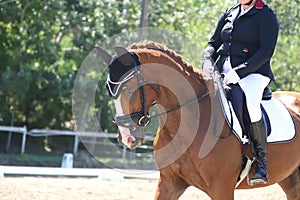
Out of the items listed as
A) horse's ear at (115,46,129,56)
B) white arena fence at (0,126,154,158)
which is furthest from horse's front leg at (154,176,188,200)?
white arena fence at (0,126,154,158)

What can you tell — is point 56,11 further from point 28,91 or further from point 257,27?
point 257,27

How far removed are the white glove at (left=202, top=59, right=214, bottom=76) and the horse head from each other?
0.92 m

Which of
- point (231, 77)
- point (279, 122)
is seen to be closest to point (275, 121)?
point (279, 122)

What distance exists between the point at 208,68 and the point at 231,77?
259 mm

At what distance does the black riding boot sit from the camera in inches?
205

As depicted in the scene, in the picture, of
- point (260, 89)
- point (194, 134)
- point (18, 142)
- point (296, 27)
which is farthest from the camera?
point (18, 142)

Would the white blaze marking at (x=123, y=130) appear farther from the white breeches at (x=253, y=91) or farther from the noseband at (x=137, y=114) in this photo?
the white breeches at (x=253, y=91)

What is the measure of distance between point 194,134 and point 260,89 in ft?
2.74

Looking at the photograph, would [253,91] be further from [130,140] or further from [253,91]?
[130,140]

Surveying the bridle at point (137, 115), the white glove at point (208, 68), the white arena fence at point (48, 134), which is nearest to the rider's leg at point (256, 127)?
the white glove at point (208, 68)

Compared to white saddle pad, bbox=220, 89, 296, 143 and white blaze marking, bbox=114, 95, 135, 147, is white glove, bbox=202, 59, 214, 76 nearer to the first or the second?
white saddle pad, bbox=220, 89, 296, 143

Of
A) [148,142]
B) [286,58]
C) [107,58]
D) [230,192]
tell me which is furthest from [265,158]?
[286,58]

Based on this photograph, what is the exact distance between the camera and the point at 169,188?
5.14 metres

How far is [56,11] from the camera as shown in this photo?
1844 cm
